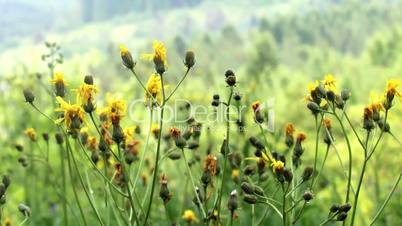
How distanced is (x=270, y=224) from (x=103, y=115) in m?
1.60

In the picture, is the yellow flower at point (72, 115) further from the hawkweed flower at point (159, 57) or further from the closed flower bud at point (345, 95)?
the closed flower bud at point (345, 95)

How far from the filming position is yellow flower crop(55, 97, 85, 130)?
5.57 feet

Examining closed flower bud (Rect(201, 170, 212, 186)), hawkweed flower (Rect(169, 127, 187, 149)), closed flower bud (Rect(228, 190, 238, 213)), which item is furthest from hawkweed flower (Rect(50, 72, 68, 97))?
closed flower bud (Rect(228, 190, 238, 213))

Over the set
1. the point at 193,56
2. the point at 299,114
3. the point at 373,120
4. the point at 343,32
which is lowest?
the point at 299,114

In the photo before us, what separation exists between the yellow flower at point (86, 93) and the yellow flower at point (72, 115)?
28 millimetres

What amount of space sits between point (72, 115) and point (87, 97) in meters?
0.07

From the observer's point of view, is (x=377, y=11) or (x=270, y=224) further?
(x=377, y=11)

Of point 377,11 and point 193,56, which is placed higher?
point 377,11

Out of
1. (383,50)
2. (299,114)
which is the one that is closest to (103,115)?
(299,114)

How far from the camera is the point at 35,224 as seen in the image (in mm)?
3822

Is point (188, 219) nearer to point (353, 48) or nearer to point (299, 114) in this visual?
point (299, 114)

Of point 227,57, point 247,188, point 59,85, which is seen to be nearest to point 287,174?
point 247,188

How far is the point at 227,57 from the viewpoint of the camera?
246 ft

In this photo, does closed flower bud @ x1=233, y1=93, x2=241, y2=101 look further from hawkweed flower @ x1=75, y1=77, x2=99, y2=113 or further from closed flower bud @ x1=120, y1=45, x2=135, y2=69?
hawkweed flower @ x1=75, y1=77, x2=99, y2=113
